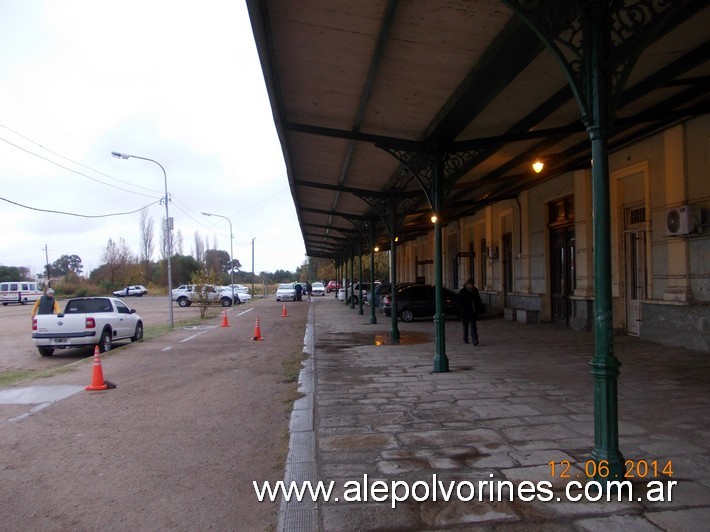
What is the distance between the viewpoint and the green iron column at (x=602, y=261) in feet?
13.8

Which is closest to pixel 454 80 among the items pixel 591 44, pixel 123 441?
pixel 591 44

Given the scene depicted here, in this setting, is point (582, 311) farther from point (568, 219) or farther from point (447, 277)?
point (447, 277)

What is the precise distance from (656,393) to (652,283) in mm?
5421

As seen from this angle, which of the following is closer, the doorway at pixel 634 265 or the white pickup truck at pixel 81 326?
the doorway at pixel 634 265

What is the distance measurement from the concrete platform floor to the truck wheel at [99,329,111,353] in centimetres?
758

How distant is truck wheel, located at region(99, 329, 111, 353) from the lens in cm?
1483

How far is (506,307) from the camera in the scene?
68.8 feet

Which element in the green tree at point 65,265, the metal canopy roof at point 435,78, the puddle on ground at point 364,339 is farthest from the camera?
the green tree at point 65,265

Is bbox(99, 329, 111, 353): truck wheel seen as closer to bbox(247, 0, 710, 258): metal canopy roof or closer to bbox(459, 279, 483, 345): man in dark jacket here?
bbox(247, 0, 710, 258): metal canopy roof

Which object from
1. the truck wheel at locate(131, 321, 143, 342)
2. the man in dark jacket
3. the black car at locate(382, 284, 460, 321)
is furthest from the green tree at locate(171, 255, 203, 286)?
the man in dark jacket

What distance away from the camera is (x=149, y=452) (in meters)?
5.77

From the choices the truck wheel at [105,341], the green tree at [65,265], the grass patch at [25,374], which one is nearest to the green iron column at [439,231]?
the grass patch at [25,374]

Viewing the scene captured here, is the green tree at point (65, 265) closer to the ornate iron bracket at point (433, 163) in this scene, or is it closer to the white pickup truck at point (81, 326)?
the white pickup truck at point (81, 326)

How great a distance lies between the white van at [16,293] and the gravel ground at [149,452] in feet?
165
